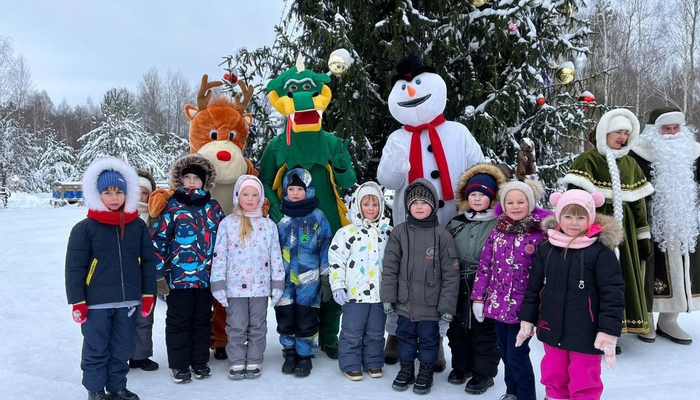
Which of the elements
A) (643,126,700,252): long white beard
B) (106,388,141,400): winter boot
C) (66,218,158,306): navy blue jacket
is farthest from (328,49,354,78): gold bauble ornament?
(106,388,141,400): winter boot

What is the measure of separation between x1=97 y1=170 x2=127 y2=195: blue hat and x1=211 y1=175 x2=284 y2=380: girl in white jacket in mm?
812

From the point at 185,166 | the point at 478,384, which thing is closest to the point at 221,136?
the point at 185,166

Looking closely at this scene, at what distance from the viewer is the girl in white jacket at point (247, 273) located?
12.4 feet

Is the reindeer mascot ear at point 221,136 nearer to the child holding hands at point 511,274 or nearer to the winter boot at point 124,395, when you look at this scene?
the winter boot at point 124,395

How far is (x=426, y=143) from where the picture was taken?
4215 millimetres

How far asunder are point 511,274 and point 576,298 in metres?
0.44

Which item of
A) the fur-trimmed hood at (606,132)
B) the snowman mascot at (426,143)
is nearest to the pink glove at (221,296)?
the snowman mascot at (426,143)

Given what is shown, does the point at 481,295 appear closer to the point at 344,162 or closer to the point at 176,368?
the point at 344,162

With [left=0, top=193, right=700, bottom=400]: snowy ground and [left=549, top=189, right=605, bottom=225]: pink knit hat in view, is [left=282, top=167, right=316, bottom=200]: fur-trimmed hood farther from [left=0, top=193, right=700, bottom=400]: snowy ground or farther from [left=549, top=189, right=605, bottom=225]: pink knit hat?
[left=549, top=189, right=605, bottom=225]: pink knit hat

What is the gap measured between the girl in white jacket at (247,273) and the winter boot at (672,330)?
3666mm

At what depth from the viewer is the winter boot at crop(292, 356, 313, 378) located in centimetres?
385

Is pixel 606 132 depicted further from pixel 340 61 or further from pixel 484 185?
pixel 340 61

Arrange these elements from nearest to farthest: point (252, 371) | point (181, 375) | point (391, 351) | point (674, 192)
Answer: point (181, 375) → point (252, 371) → point (391, 351) → point (674, 192)

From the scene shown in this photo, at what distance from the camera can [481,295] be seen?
335 cm
